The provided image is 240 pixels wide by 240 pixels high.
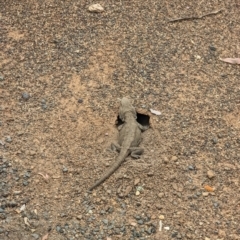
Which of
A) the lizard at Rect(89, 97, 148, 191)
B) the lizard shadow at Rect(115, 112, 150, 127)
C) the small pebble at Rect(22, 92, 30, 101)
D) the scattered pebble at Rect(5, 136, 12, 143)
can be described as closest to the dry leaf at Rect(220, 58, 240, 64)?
the lizard shadow at Rect(115, 112, 150, 127)

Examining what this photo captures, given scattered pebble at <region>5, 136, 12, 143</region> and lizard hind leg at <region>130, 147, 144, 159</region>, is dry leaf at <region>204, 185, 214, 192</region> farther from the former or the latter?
scattered pebble at <region>5, 136, 12, 143</region>

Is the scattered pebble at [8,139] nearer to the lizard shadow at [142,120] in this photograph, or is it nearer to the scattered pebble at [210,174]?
the lizard shadow at [142,120]

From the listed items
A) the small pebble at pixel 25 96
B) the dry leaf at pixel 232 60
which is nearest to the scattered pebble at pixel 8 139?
the small pebble at pixel 25 96

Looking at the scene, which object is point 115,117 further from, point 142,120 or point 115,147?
point 115,147

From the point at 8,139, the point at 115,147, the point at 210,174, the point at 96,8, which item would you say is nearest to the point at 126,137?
the point at 115,147

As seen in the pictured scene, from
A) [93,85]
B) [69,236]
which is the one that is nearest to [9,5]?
[93,85]

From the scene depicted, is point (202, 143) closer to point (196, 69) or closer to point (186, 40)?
point (196, 69)

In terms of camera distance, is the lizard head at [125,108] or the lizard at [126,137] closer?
the lizard at [126,137]
